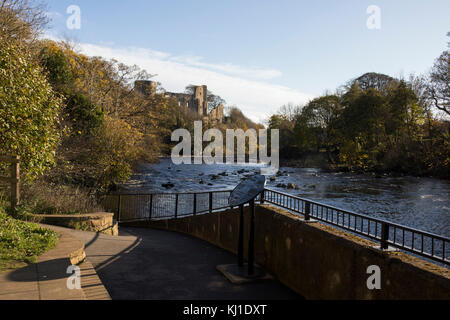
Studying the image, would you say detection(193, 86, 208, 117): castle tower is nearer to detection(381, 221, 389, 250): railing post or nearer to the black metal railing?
the black metal railing

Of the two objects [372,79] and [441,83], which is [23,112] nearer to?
[441,83]

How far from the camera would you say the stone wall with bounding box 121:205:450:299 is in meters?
3.55

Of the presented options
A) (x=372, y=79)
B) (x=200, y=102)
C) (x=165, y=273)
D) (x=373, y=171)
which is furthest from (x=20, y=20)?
(x=200, y=102)

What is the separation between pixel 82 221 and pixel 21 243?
12.4ft

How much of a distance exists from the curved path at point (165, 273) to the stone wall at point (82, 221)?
772 millimetres

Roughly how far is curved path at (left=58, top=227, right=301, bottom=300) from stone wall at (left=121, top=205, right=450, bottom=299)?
17.8 inches

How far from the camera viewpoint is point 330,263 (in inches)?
188

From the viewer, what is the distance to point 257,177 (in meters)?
6.36

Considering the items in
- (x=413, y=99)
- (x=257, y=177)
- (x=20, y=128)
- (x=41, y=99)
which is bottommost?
(x=257, y=177)

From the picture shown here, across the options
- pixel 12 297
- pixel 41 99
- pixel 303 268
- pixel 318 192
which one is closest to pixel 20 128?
pixel 41 99

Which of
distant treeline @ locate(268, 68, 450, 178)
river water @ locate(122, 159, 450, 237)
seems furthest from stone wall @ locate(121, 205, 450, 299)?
distant treeline @ locate(268, 68, 450, 178)

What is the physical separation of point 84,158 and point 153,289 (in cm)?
1426

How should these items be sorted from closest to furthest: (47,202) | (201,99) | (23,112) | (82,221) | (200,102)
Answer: (23,112)
(82,221)
(47,202)
(200,102)
(201,99)

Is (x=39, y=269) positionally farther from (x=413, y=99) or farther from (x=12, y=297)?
(x=413, y=99)
